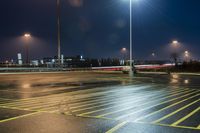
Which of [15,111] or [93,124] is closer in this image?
[93,124]

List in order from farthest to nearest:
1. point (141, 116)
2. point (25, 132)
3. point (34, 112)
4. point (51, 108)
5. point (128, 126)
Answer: point (51, 108), point (34, 112), point (141, 116), point (128, 126), point (25, 132)

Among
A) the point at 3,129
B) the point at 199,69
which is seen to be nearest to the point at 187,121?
the point at 3,129

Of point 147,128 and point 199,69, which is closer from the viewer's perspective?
point 147,128

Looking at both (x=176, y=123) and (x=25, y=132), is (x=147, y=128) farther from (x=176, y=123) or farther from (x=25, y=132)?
(x=25, y=132)

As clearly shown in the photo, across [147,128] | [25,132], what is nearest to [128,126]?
[147,128]

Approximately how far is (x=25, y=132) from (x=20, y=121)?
1317 mm

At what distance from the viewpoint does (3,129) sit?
7465 mm

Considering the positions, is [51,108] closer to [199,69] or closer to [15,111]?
[15,111]

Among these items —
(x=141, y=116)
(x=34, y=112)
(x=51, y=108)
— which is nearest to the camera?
(x=141, y=116)

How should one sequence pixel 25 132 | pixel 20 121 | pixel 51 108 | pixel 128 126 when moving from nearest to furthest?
pixel 25 132, pixel 128 126, pixel 20 121, pixel 51 108

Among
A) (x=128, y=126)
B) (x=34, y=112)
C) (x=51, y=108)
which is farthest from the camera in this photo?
(x=51, y=108)

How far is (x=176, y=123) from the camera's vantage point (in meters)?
8.28

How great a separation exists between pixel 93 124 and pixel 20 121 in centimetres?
225

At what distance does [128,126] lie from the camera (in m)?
7.83
